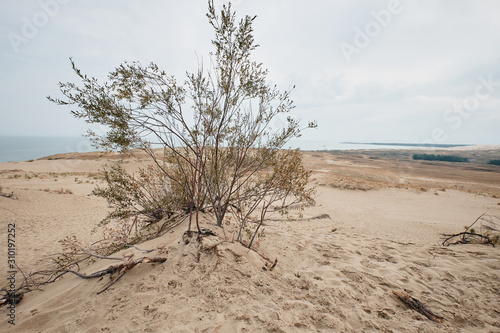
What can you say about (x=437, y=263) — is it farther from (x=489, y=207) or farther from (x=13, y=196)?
(x=13, y=196)

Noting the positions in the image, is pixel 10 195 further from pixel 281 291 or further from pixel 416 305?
pixel 416 305

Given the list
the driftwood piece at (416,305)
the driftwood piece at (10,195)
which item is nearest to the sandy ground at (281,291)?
the driftwood piece at (416,305)

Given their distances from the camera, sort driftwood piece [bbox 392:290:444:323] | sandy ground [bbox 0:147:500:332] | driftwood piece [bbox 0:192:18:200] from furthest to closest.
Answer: driftwood piece [bbox 0:192:18:200]
driftwood piece [bbox 392:290:444:323]
sandy ground [bbox 0:147:500:332]

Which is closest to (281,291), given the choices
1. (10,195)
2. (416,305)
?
(416,305)

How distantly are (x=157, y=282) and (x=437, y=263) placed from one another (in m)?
5.57

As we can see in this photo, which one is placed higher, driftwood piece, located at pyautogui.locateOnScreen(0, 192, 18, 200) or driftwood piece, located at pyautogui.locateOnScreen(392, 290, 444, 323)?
driftwood piece, located at pyautogui.locateOnScreen(0, 192, 18, 200)

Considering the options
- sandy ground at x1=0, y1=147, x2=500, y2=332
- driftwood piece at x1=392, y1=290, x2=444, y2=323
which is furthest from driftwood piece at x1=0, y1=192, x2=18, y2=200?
driftwood piece at x1=392, y1=290, x2=444, y2=323

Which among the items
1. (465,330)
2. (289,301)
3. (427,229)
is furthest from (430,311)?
(427,229)

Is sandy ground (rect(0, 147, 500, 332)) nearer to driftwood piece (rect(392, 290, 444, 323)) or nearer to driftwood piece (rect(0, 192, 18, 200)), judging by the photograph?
driftwood piece (rect(392, 290, 444, 323))

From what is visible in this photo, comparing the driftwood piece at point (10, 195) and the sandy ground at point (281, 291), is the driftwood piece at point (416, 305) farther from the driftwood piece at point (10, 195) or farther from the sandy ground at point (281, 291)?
the driftwood piece at point (10, 195)

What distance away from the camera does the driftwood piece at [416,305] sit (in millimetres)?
2913

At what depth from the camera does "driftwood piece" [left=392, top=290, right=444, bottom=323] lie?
2.91 m

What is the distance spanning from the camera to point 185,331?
2.38 m

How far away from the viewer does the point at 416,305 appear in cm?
310
